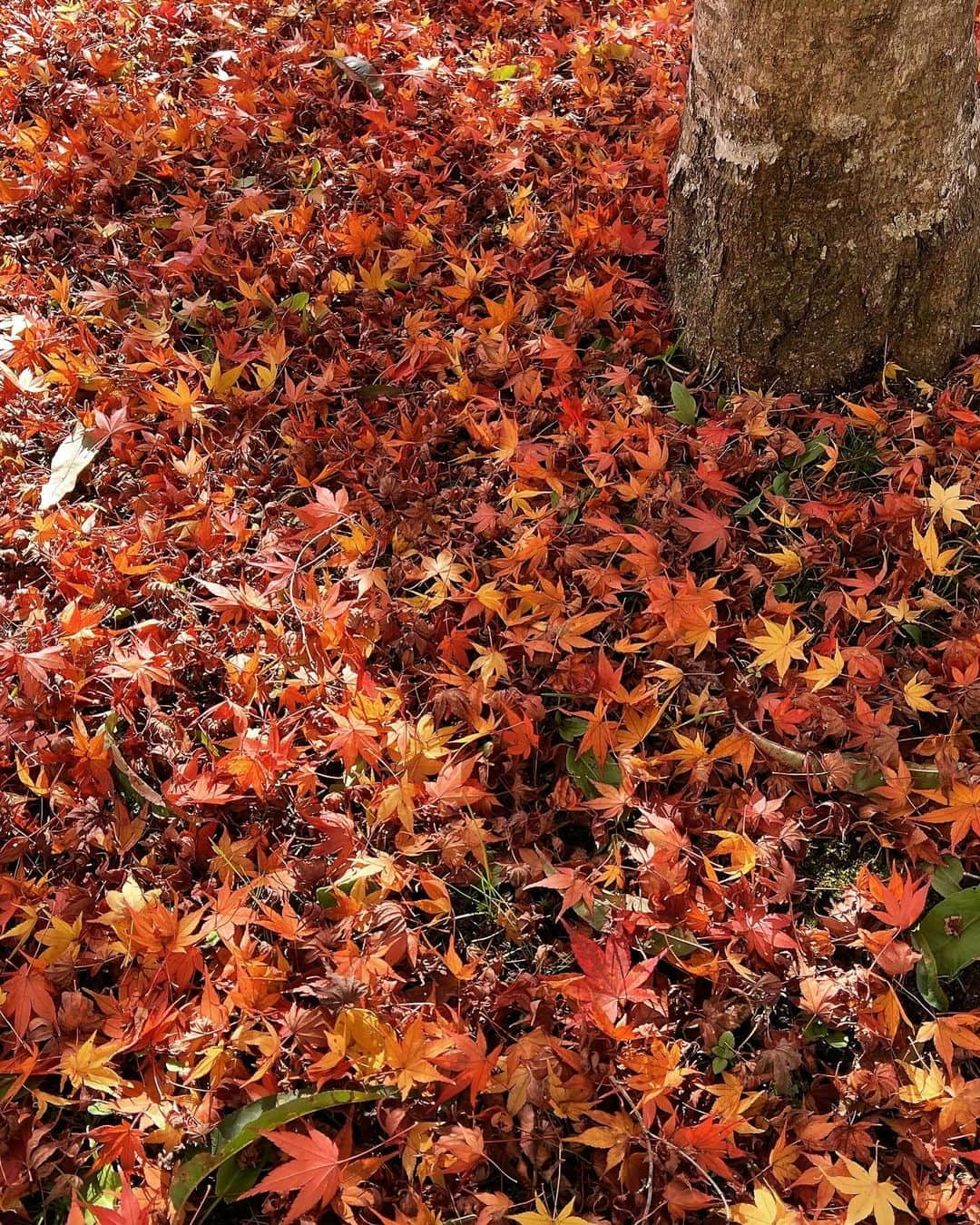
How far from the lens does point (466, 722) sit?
1.73 meters

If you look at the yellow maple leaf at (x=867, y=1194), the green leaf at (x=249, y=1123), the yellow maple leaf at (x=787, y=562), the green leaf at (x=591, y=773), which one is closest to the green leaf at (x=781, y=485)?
the yellow maple leaf at (x=787, y=562)

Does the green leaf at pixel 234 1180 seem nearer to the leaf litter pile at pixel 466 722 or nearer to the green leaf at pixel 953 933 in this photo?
the leaf litter pile at pixel 466 722

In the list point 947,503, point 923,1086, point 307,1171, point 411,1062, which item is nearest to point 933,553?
point 947,503

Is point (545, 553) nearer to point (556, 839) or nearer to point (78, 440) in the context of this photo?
point (556, 839)

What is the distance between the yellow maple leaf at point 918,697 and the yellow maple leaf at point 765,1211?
772 millimetres

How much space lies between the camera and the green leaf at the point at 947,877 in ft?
4.83

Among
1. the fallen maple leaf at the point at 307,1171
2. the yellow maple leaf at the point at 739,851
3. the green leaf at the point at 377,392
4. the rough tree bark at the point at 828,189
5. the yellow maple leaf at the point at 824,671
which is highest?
the rough tree bark at the point at 828,189

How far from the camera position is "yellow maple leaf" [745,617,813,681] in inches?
65.8

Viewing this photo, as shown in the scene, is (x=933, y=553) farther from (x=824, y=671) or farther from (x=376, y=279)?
(x=376, y=279)

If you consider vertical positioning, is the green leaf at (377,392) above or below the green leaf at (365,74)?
below

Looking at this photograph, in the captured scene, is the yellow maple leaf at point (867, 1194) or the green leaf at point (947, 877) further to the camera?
the green leaf at point (947, 877)

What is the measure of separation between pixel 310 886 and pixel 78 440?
51.1 inches

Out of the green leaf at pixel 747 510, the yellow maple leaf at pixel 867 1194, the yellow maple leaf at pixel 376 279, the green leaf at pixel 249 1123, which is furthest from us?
the yellow maple leaf at pixel 376 279

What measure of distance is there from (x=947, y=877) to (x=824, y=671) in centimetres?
38
